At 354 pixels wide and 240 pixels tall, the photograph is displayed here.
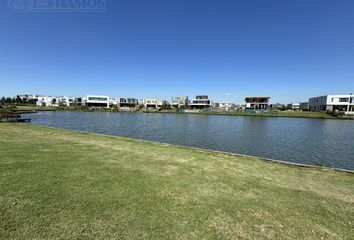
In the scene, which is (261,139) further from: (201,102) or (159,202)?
(201,102)

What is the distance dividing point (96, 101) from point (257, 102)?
105726 millimetres

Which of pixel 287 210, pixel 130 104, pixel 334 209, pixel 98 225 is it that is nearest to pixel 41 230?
pixel 98 225

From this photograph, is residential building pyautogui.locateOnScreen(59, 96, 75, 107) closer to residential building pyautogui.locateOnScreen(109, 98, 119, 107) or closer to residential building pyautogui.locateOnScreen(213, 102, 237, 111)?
residential building pyautogui.locateOnScreen(109, 98, 119, 107)

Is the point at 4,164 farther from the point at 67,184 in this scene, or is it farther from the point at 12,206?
the point at 12,206

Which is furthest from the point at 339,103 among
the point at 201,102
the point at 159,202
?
the point at 159,202

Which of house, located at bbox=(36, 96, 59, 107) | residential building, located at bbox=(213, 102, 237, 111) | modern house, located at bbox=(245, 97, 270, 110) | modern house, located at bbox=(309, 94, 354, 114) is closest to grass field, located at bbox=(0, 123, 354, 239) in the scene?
modern house, located at bbox=(309, 94, 354, 114)

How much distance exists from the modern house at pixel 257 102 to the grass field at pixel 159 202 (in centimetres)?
12051

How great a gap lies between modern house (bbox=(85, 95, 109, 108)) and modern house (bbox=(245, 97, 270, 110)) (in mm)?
94727

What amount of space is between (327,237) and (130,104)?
152 metres

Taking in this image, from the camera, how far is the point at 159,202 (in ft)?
15.6

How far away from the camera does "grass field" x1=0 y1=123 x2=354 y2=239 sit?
3.70 meters

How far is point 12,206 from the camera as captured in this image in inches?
160

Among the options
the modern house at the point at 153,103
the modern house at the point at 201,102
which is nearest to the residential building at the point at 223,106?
the modern house at the point at 201,102

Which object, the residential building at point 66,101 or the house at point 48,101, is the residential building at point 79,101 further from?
the house at point 48,101
